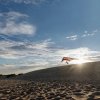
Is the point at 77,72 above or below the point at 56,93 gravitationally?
above

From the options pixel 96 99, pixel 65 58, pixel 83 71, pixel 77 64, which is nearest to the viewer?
pixel 96 99

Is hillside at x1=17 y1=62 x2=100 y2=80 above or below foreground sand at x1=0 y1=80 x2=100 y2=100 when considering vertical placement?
above

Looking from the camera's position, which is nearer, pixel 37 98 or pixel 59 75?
pixel 37 98

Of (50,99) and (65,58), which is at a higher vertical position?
(65,58)

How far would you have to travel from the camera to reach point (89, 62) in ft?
74.5

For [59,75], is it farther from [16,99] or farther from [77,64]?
[16,99]

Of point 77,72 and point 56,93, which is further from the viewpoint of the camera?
point 77,72

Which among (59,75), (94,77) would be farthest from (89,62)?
(94,77)

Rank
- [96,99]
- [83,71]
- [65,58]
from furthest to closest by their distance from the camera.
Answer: [65,58], [83,71], [96,99]

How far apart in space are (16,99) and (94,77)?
32.8 feet

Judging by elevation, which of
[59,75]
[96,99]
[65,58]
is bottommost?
[96,99]

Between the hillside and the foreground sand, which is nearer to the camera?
the foreground sand

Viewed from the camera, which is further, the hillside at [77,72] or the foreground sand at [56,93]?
the hillside at [77,72]

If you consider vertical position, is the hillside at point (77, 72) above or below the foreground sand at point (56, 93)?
above
